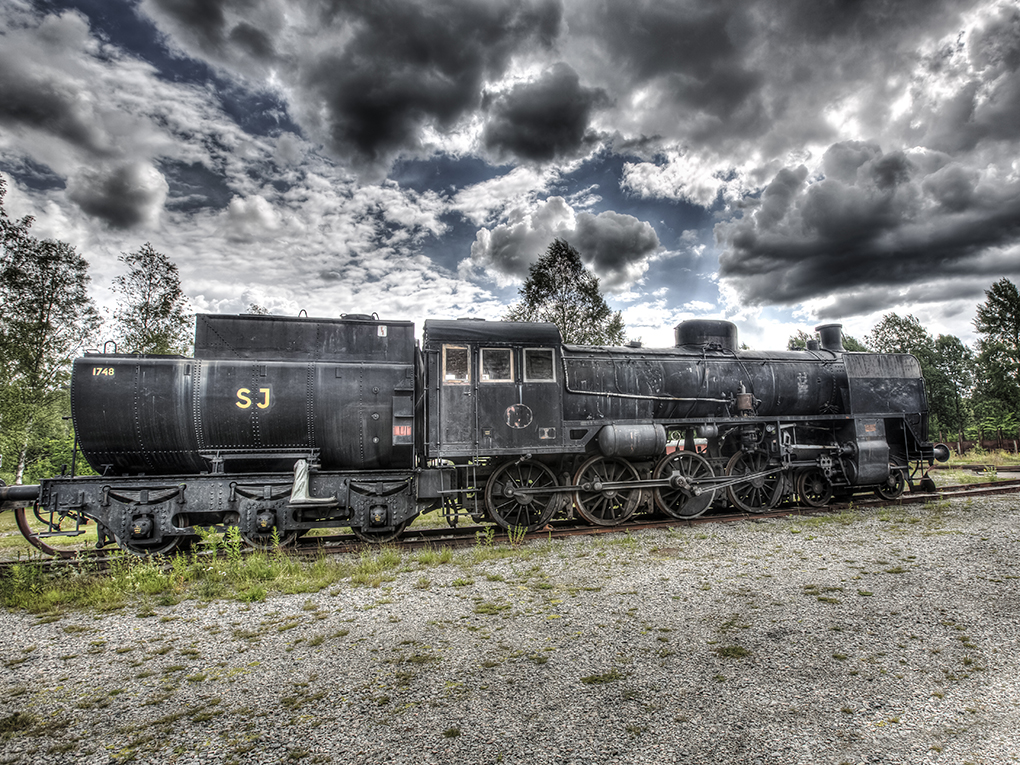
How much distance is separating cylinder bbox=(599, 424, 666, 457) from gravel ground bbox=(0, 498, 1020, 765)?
9.49ft

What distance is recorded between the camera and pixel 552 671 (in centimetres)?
369

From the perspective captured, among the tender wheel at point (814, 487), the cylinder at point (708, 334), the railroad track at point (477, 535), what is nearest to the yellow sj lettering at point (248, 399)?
the railroad track at point (477, 535)

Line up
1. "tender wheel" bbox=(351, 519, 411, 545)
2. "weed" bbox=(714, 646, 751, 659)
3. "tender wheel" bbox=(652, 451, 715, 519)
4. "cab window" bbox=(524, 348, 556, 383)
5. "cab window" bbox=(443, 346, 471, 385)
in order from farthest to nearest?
"tender wheel" bbox=(652, 451, 715, 519) < "cab window" bbox=(524, 348, 556, 383) < "cab window" bbox=(443, 346, 471, 385) < "tender wheel" bbox=(351, 519, 411, 545) < "weed" bbox=(714, 646, 751, 659)

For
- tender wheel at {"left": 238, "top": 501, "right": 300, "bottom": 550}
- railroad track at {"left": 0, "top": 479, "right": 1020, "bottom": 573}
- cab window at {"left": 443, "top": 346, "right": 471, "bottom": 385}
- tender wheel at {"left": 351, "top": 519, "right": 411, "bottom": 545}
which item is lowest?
railroad track at {"left": 0, "top": 479, "right": 1020, "bottom": 573}

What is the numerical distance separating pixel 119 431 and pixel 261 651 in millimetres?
5151

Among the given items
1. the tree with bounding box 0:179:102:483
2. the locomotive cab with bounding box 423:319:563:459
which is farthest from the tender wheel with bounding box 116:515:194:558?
the tree with bounding box 0:179:102:483

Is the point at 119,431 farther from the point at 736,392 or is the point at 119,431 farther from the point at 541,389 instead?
the point at 736,392

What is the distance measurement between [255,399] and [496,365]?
3.95 meters

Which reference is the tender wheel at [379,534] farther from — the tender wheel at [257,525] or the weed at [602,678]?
the weed at [602,678]

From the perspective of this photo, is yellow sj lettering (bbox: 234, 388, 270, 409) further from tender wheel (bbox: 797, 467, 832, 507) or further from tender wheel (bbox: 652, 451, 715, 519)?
tender wheel (bbox: 797, 467, 832, 507)

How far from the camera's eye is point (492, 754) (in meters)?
2.74

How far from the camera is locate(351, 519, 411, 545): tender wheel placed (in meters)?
8.14

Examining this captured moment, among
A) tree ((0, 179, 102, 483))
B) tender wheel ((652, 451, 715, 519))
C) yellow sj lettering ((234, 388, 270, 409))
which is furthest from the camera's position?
tree ((0, 179, 102, 483))

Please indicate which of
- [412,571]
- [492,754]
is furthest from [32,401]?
[492,754]
